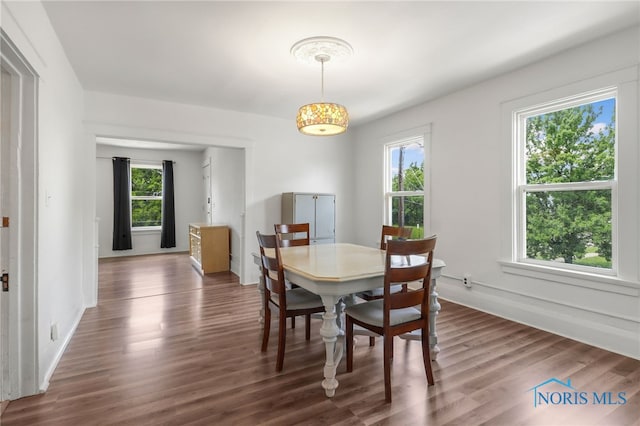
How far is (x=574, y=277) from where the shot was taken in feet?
9.34

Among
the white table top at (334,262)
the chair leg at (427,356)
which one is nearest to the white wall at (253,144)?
the white table top at (334,262)

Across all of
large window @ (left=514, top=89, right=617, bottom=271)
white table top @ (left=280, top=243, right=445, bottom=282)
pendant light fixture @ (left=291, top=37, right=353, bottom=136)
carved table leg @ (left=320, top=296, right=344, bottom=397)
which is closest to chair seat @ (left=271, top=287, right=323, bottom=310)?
white table top @ (left=280, top=243, right=445, bottom=282)

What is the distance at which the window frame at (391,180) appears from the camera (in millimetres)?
4359

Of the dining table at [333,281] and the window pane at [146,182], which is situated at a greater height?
the window pane at [146,182]

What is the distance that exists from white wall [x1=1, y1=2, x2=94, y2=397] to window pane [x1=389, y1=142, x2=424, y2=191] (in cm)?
403

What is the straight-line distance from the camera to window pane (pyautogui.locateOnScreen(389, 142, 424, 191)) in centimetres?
456

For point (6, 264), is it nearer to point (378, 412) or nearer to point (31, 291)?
point (31, 291)

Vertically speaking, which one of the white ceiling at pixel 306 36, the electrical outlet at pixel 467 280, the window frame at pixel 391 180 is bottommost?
the electrical outlet at pixel 467 280

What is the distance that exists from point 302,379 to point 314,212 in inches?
119

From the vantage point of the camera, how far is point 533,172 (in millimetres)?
3258

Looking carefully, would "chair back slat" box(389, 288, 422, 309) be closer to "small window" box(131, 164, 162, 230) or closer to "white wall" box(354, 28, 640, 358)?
"white wall" box(354, 28, 640, 358)

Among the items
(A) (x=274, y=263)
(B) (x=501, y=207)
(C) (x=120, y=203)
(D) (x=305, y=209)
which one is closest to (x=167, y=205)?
(C) (x=120, y=203)

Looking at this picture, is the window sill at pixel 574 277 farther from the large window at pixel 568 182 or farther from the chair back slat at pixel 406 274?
the chair back slat at pixel 406 274

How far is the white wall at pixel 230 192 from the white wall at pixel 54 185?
2111 millimetres
